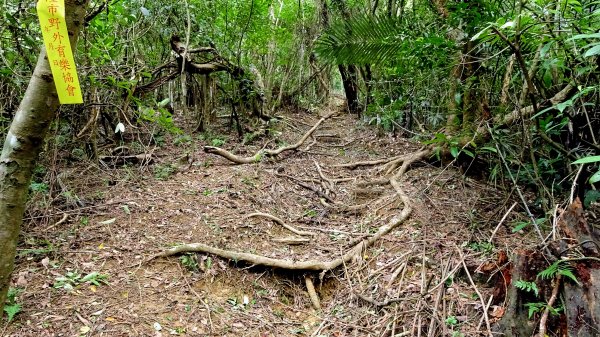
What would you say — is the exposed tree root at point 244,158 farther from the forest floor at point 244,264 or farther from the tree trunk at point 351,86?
the tree trunk at point 351,86

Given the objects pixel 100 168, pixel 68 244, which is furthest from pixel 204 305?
pixel 100 168

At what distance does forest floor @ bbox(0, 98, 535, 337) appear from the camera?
253cm

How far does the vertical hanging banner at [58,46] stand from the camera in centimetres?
155

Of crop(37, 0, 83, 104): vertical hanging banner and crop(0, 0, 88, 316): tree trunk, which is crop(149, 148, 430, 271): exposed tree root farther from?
crop(37, 0, 83, 104): vertical hanging banner

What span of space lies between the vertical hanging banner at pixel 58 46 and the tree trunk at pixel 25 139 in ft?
0.18

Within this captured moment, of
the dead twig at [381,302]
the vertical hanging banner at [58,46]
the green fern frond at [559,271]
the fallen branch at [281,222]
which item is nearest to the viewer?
the vertical hanging banner at [58,46]

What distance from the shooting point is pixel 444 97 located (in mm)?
5324

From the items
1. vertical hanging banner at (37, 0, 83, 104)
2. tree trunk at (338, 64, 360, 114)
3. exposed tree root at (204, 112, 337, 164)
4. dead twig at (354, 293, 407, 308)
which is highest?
vertical hanging banner at (37, 0, 83, 104)

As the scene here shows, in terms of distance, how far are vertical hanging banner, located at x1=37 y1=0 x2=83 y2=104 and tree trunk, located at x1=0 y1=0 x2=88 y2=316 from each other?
54 millimetres

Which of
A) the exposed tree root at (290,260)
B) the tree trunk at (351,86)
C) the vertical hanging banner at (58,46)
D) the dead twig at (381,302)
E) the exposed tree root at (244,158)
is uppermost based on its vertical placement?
the vertical hanging banner at (58,46)

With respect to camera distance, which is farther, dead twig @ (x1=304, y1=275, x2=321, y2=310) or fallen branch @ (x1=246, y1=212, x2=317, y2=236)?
fallen branch @ (x1=246, y1=212, x2=317, y2=236)

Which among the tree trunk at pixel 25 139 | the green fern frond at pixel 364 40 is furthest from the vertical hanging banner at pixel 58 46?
the green fern frond at pixel 364 40

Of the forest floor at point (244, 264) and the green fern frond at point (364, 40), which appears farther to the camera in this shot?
the green fern frond at point (364, 40)

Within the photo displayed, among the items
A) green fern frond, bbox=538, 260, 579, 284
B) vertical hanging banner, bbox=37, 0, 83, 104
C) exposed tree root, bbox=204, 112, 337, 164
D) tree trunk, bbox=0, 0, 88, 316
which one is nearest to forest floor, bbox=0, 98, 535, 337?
green fern frond, bbox=538, 260, 579, 284
